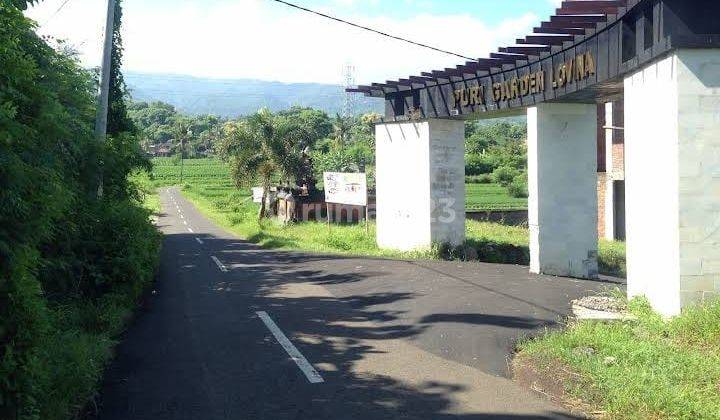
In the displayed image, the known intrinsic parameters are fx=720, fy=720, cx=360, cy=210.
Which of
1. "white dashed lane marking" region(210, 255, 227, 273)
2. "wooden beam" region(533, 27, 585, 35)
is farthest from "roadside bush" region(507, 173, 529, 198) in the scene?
"wooden beam" region(533, 27, 585, 35)

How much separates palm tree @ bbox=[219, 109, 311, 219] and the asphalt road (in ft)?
57.5

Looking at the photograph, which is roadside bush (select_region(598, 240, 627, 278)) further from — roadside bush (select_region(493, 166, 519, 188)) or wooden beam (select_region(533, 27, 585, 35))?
roadside bush (select_region(493, 166, 519, 188))

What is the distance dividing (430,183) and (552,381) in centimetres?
1334

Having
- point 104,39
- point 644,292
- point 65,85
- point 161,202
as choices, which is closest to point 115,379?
point 65,85

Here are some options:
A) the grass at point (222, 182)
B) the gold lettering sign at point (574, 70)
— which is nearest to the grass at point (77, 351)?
the gold lettering sign at point (574, 70)

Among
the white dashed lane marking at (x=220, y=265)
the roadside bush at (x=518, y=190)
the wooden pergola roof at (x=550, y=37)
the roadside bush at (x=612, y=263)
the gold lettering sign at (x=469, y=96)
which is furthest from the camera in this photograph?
the roadside bush at (x=518, y=190)

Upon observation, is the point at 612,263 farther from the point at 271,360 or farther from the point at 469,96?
the point at 271,360

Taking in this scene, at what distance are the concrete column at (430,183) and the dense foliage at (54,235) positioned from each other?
27.7ft

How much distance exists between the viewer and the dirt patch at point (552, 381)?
21.0 ft

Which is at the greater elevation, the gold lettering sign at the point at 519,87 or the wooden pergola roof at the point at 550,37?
the wooden pergola roof at the point at 550,37

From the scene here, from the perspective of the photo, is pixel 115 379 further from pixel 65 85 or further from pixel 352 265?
pixel 352 265

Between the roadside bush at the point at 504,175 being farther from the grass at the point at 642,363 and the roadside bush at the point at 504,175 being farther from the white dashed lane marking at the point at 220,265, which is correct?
the grass at the point at 642,363

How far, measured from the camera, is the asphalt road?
6.67m

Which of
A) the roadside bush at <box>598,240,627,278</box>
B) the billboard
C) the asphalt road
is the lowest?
the roadside bush at <box>598,240,627,278</box>
